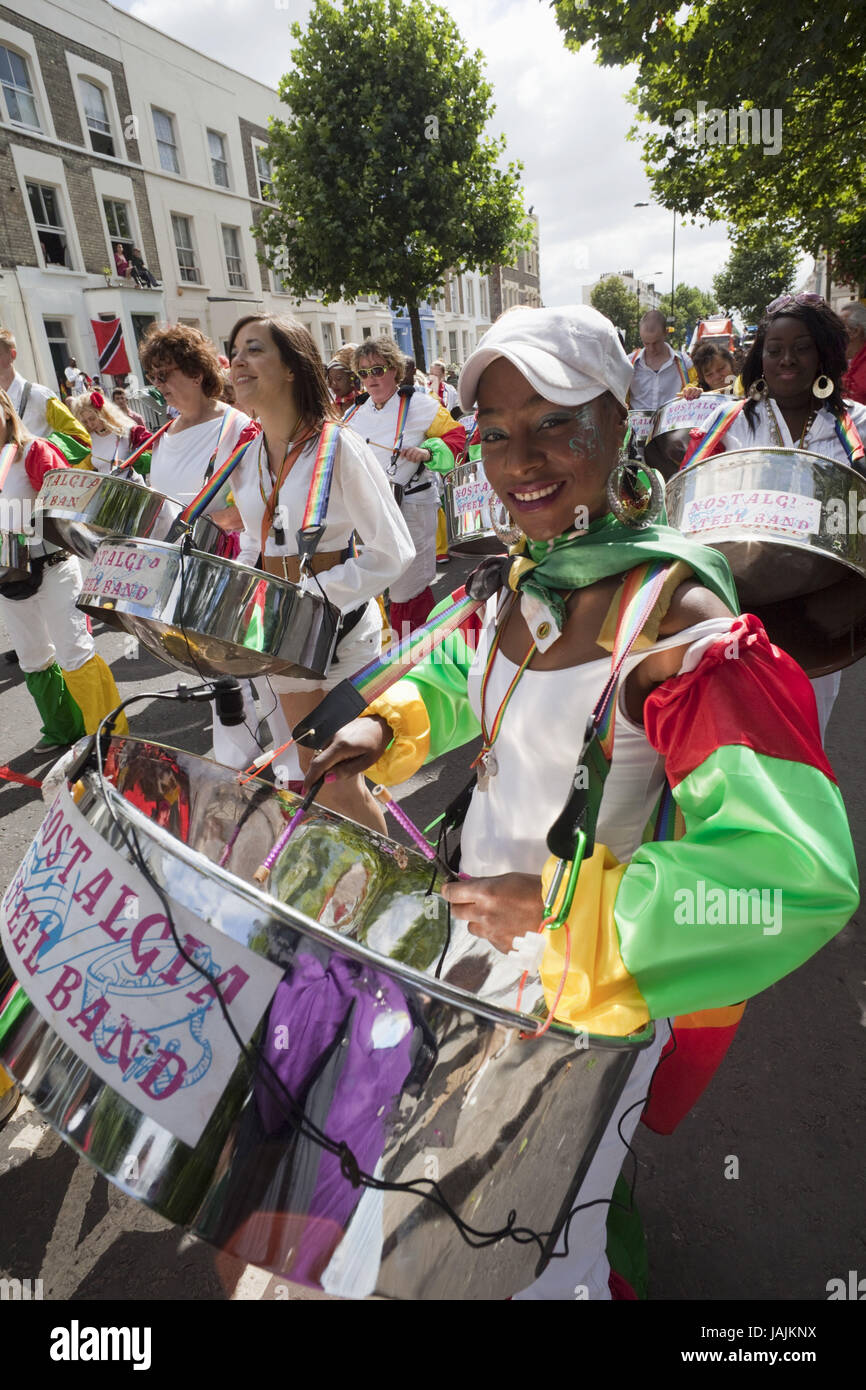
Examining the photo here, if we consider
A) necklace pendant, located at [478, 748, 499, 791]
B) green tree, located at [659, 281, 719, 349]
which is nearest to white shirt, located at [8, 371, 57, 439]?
necklace pendant, located at [478, 748, 499, 791]

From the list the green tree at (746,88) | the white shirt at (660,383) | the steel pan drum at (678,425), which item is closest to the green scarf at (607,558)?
the steel pan drum at (678,425)

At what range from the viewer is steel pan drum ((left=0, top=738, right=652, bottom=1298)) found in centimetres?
76

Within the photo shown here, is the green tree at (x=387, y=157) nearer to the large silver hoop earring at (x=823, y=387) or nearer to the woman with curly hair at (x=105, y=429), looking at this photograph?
the woman with curly hair at (x=105, y=429)

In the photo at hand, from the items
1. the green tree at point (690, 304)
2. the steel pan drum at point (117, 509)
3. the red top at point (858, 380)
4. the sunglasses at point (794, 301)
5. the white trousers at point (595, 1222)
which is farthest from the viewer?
the green tree at point (690, 304)

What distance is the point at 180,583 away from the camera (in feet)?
5.73

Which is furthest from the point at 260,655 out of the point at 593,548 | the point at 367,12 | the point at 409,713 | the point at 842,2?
the point at 367,12

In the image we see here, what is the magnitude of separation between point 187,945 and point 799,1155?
1.61 meters

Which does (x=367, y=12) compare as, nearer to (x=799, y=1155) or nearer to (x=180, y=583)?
(x=180, y=583)

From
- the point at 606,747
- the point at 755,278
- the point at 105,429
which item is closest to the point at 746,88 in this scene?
the point at 105,429

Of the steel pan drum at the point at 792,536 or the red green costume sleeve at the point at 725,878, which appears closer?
the red green costume sleeve at the point at 725,878

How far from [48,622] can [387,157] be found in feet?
40.2

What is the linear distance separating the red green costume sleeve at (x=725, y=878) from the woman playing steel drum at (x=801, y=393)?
165cm

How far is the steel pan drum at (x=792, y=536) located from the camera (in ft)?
5.48

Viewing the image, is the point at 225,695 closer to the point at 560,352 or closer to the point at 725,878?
the point at 560,352
